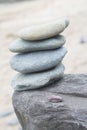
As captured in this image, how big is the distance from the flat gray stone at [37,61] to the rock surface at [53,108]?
0.14 metres

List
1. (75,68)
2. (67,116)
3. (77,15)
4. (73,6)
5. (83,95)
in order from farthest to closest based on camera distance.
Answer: (73,6), (77,15), (75,68), (83,95), (67,116)

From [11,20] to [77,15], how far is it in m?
1.45

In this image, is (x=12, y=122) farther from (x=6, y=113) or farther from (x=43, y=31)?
(x=43, y=31)

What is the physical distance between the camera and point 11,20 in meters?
7.91

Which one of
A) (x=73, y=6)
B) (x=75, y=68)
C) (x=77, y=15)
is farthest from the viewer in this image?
(x=73, y=6)

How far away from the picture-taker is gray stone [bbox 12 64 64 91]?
253 centimetres

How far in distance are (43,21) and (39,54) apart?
4538 millimetres

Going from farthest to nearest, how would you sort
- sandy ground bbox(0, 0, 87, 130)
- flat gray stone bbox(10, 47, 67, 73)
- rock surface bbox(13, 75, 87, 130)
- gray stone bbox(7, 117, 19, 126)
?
sandy ground bbox(0, 0, 87, 130), gray stone bbox(7, 117, 19, 126), flat gray stone bbox(10, 47, 67, 73), rock surface bbox(13, 75, 87, 130)

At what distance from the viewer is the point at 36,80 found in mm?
2525

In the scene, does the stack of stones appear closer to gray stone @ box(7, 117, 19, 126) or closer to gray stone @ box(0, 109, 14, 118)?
gray stone @ box(7, 117, 19, 126)

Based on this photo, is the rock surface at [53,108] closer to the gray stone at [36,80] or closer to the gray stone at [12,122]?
the gray stone at [36,80]

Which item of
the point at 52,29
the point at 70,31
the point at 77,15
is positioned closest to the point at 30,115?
the point at 52,29

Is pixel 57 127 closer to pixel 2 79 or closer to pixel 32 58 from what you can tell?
pixel 32 58

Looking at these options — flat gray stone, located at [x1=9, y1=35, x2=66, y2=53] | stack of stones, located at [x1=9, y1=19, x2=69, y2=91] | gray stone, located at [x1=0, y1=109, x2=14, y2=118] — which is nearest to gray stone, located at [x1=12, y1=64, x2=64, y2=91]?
stack of stones, located at [x1=9, y1=19, x2=69, y2=91]
